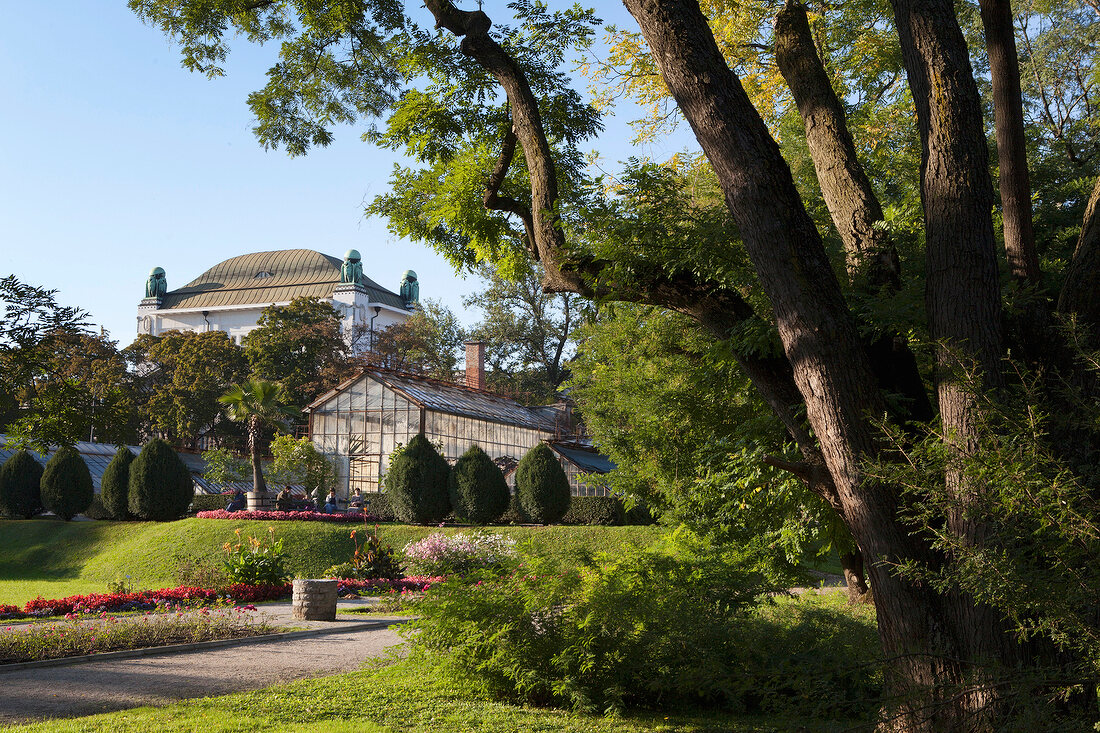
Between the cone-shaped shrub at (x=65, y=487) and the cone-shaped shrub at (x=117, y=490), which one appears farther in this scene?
the cone-shaped shrub at (x=65, y=487)

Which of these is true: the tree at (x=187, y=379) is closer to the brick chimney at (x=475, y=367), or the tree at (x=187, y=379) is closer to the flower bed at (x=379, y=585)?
the brick chimney at (x=475, y=367)

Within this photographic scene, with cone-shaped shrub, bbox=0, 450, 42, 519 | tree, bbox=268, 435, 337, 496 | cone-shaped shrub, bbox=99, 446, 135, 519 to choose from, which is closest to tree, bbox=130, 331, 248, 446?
cone-shaped shrub, bbox=0, 450, 42, 519

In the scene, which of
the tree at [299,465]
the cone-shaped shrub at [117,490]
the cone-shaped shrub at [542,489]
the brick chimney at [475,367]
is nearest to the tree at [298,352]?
the brick chimney at [475,367]

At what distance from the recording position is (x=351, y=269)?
74.8 metres

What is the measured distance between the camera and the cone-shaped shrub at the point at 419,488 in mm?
25328

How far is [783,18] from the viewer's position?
6.02 m

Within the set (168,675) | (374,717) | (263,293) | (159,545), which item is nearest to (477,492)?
(159,545)

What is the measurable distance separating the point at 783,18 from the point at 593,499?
20.7 m

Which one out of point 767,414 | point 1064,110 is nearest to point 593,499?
point 1064,110

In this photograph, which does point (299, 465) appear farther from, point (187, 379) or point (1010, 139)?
point (1010, 139)

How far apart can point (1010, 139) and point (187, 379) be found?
51926 millimetres

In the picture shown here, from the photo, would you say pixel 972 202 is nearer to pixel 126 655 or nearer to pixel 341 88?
pixel 341 88

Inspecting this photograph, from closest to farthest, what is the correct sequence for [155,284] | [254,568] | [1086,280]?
1. [1086,280]
2. [254,568]
3. [155,284]

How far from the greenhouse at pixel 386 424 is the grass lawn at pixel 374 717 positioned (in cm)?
2420
